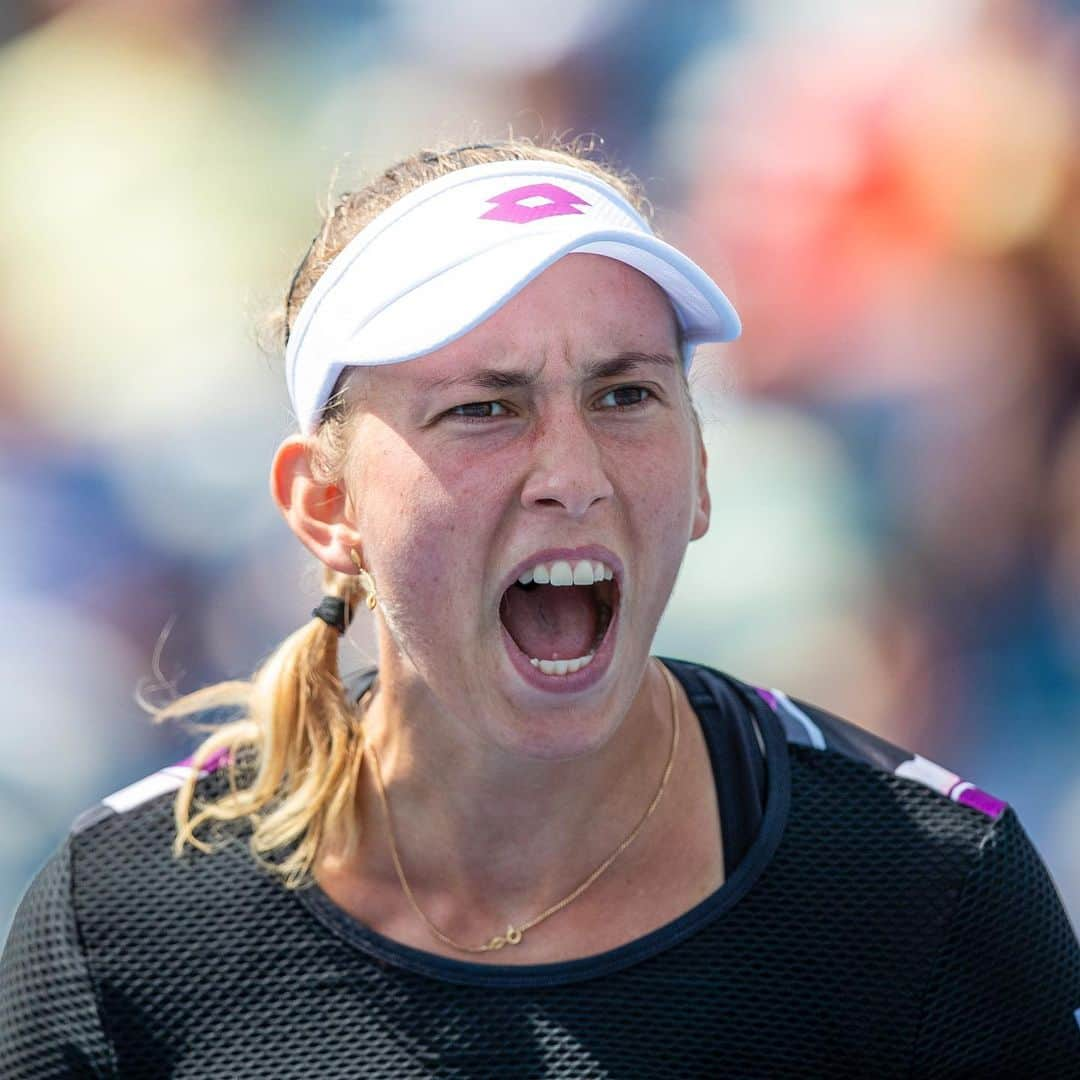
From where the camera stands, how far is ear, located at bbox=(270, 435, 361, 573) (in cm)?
166

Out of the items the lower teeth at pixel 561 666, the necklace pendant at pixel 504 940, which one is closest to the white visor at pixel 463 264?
the lower teeth at pixel 561 666

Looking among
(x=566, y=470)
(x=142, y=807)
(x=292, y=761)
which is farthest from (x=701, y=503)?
(x=142, y=807)

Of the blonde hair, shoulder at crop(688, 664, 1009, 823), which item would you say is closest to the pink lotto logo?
the blonde hair

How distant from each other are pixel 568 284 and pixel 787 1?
5.06 feet

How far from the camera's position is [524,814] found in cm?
167

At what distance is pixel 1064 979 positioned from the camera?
5.18 ft

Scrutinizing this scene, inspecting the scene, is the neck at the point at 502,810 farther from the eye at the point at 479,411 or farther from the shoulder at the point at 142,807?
the eye at the point at 479,411

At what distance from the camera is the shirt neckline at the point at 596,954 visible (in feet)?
5.14

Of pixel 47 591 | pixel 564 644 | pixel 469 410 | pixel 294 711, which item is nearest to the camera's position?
pixel 469 410

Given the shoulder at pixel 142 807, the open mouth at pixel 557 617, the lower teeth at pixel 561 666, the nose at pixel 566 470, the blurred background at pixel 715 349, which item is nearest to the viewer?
the nose at pixel 566 470

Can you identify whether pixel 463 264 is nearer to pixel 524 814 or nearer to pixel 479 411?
pixel 479 411

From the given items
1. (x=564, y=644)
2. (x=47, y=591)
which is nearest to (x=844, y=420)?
(x=564, y=644)

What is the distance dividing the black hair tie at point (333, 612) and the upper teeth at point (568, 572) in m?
0.37

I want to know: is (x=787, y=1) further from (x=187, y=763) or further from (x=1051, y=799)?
(x=187, y=763)
